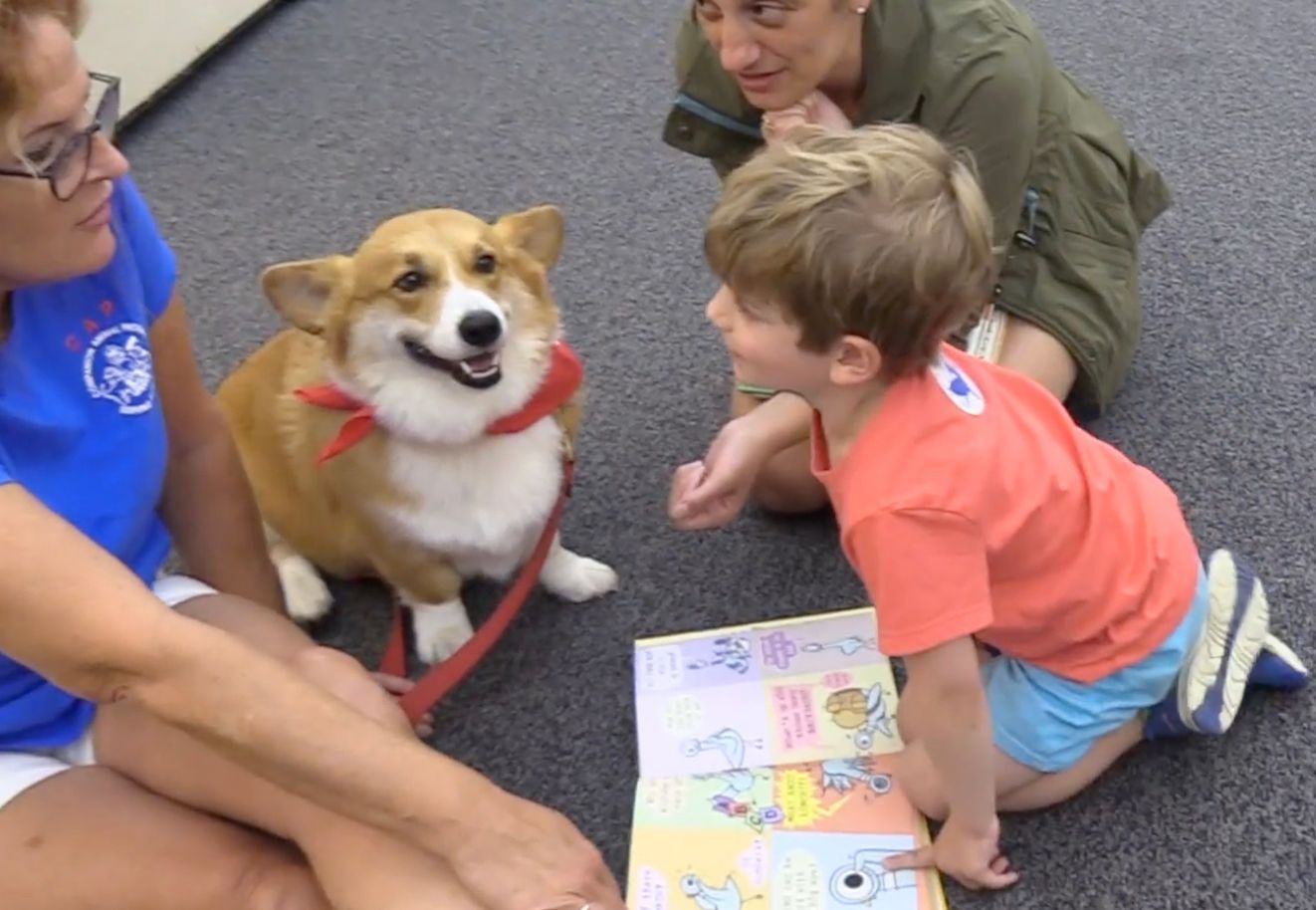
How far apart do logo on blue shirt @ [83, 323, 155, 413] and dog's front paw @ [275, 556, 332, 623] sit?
0.45 meters

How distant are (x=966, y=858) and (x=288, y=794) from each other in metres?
0.59

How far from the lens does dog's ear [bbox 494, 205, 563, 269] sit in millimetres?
1455

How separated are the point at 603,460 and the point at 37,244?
0.88 metres

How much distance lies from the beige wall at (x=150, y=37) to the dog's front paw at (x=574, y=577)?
1.49m

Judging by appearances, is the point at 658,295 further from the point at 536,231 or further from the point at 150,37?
the point at 150,37

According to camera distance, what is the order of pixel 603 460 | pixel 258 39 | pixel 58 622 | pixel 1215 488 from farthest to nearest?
pixel 258 39, pixel 603 460, pixel 1215 488, pixel 58 622

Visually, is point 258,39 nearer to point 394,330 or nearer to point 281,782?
point 394,330

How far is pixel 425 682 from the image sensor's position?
141 cm

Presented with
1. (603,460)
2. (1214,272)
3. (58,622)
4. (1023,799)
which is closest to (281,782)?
(58,622)

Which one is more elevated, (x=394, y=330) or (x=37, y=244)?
(x=37, y=244)

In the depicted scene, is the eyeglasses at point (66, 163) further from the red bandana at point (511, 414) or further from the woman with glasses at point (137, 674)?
the red bandana at point (511, 414)

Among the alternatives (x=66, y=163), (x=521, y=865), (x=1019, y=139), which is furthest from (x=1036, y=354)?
(x=66, y=163)

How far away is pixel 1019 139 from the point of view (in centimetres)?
147

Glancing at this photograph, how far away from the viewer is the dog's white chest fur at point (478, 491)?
145cm
